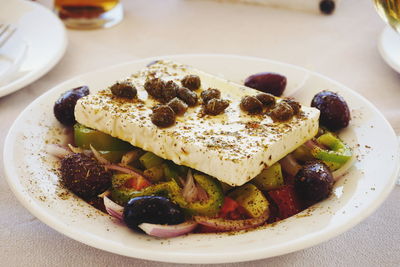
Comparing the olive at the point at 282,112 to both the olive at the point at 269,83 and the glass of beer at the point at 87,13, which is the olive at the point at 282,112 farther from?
the glass of beer at the point at 87,13

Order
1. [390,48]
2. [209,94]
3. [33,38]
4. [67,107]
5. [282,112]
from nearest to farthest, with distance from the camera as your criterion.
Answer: [282,112]
[209,94]
[67,107]
[390,48]
[33,38]

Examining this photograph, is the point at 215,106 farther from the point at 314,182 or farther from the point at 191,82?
the point at 314,182

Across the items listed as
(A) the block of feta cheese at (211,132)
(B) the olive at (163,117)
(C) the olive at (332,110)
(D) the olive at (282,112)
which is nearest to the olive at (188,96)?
(A) the block of feta cheese at (211,132)

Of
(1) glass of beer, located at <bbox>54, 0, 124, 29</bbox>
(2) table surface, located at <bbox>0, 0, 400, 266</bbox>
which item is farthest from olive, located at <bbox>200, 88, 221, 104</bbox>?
(1) glass of beer, located at <bbox>54, 0, 124, 29</bbox>

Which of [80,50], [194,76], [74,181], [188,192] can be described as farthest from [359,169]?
[80,50]

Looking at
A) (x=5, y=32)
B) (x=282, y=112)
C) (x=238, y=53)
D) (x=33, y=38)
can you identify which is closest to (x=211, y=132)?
(x=282, y=112)

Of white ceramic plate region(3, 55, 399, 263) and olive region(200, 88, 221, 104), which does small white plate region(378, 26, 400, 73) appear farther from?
olive region(200, 88, 221, 104)
